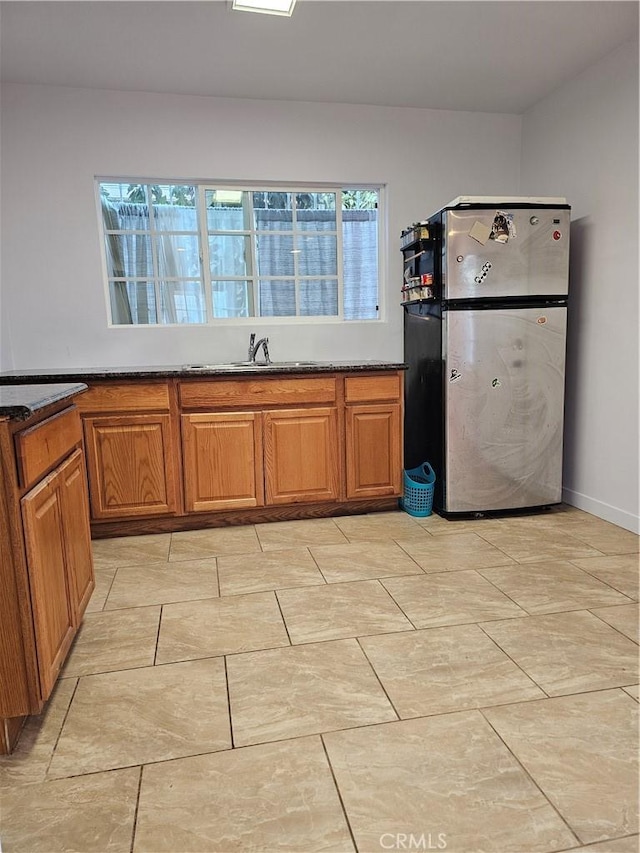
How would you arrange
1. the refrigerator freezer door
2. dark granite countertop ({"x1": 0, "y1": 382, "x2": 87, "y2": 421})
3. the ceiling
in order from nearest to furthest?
dark granite countertop ({"x1": 0, "y1": 382, "x2": 87, "y2": 421}) < the ceiling < the refrigerator freezer door

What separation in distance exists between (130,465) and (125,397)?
14.2 inches

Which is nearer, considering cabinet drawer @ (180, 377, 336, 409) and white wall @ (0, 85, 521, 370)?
cabinet drawer @ (180, 377, 336, 409)

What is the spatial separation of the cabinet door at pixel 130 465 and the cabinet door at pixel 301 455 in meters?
0.54

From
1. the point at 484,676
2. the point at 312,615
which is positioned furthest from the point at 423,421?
the point at 484,676

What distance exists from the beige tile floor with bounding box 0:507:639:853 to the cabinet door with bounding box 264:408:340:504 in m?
0.60

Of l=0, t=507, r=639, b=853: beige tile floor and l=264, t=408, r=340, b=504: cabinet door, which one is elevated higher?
l=264, t=408, r=340, b=504: cabinet door

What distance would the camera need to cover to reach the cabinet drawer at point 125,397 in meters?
2.84

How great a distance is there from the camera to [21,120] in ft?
10.2

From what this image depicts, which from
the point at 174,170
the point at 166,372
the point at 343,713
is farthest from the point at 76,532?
the point at 174,170

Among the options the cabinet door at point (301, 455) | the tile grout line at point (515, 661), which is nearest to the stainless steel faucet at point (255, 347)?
the cabinet door at point (301, 455)

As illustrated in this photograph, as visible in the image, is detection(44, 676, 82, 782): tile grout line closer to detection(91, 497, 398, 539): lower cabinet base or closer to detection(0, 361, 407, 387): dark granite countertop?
detection(91, 497, 398, 539): lower cabinet base

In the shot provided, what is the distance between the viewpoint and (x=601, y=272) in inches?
120

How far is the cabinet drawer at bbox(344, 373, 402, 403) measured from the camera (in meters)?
3.14

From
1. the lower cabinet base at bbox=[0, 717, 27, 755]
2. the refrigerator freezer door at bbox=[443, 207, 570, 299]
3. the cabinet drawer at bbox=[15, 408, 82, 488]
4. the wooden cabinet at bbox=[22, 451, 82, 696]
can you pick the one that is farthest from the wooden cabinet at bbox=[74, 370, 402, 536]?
the lower cabinet base at bbox=[0, 717, 27, 755]
